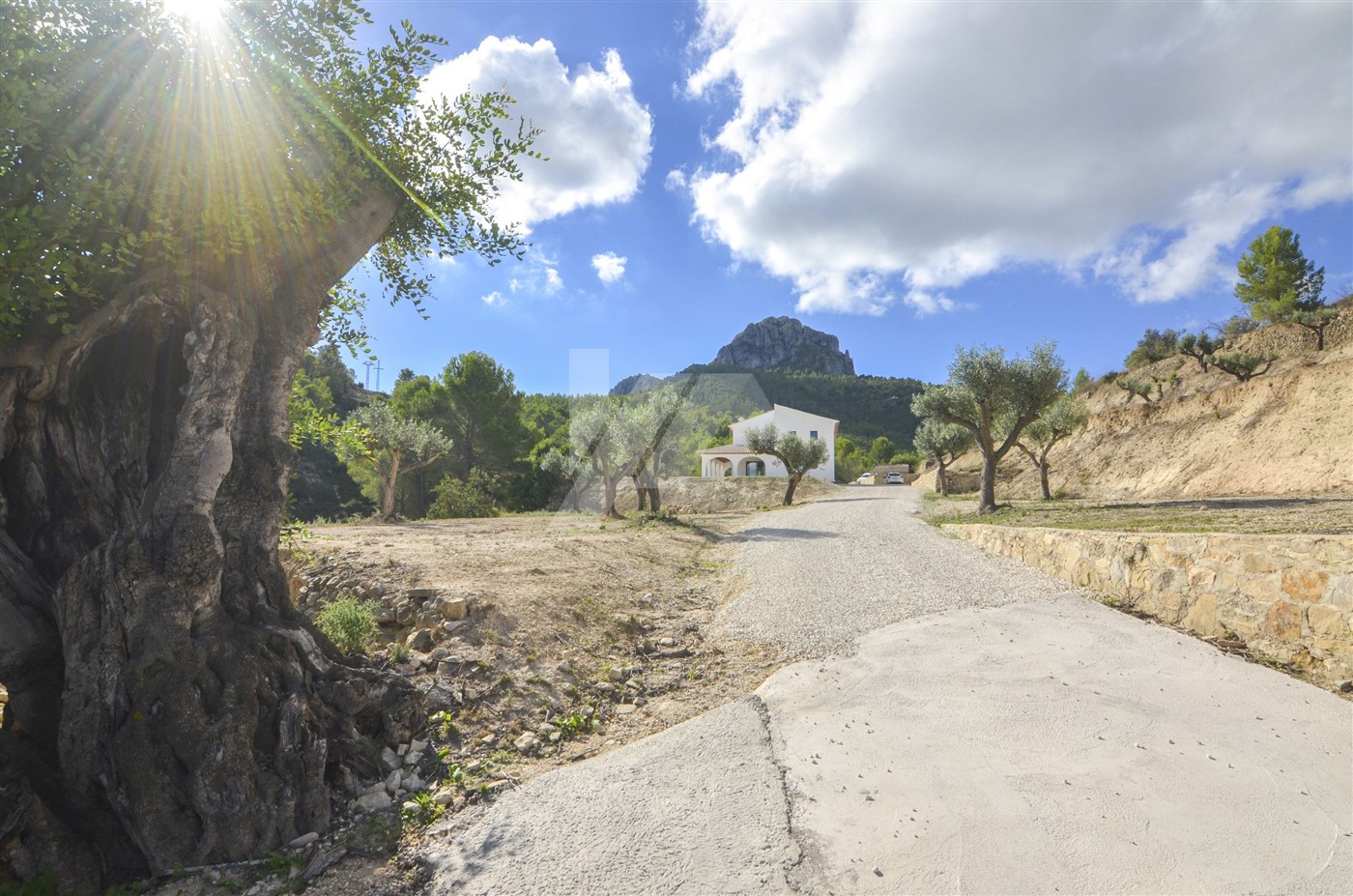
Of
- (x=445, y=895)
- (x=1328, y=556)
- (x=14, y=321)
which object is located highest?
(x=14, y=321)

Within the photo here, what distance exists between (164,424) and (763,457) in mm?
48109

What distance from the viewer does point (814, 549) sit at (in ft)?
40.6

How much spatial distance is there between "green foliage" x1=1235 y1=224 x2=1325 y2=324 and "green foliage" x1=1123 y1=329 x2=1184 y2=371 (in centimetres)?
385

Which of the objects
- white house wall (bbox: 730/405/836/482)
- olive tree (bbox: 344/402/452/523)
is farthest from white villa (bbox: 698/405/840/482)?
olive tree (bbox: 344/402/452/523)

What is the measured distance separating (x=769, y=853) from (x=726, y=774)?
77 centimetres

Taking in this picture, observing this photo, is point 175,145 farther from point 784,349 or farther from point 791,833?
point 784,349

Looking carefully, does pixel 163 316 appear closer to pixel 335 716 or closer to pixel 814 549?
pixel 335 716

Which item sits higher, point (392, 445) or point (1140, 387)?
point (1140, 387)

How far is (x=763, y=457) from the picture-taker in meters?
50.8

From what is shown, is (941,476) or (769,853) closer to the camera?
(769,853)

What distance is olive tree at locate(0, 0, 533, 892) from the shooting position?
3145 mm

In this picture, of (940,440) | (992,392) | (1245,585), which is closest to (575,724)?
(1245,585)

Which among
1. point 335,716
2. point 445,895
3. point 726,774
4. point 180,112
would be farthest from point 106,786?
point 180,112

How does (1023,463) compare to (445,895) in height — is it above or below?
above
